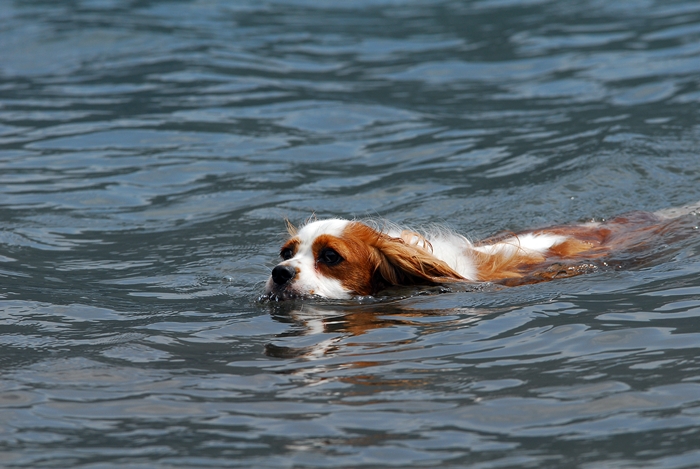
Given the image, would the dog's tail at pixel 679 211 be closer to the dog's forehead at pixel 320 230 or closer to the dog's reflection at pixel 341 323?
the dog's reflection at pixel 341 323

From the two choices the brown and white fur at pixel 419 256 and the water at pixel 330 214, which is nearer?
the water at pixel 330 214

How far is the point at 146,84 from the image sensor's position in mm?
13141

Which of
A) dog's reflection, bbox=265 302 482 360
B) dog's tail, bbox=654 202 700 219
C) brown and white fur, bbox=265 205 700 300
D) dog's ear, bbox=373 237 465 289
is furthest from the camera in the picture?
dog's tail, bbox=654 202 700 219

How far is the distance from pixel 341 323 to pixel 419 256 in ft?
2.98

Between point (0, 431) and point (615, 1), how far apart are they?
15.3 meters

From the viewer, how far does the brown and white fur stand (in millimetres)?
6277

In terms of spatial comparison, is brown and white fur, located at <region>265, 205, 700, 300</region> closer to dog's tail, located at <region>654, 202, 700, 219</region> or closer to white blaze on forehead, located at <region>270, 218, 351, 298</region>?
white blaze on forehead, located at <region>270, 218, 351, 298</region>

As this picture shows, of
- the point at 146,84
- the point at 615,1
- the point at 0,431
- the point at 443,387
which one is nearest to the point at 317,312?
the point at 443,387

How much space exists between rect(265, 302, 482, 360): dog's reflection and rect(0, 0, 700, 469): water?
0.08 feet

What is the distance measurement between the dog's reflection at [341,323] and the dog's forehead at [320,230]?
441mm

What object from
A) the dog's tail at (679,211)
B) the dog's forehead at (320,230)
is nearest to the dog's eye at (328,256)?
the dog's forehead at (320,230)

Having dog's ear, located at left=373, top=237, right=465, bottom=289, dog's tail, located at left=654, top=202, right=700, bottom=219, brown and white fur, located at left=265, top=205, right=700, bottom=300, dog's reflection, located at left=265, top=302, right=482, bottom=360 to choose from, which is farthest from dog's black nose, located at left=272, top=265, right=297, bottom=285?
dog's tail, located at left=654, top=202, right=700, bottom=219

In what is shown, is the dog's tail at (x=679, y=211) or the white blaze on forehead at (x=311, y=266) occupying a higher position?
the white blaze on forehead at (x=311, y=266)

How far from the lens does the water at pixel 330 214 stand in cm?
427
